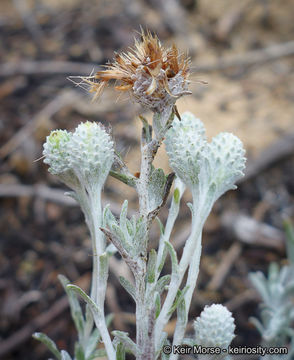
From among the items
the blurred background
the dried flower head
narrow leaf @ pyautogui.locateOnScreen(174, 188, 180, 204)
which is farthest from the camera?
the blurred background

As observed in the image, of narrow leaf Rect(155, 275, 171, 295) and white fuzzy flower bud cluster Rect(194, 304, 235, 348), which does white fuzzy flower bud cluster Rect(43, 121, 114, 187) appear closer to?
narrow leaf Rect(155, 275, 171, 295)

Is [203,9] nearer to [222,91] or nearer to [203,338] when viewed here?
[222,91]

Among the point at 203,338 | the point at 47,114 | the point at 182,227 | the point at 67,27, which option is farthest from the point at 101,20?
the point at 203,338

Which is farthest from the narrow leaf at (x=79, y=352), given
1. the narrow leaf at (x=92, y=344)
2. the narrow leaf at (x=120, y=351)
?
the narrow leaf at (x=120, y=351)

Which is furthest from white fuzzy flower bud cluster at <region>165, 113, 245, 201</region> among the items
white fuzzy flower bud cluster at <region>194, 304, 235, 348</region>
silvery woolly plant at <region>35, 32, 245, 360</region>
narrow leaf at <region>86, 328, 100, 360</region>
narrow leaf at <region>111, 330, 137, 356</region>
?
narrow leaf at <region>86, 328, 100, 360</region>

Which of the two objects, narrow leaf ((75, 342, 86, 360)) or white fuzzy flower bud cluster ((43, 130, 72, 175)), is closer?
white fuzzy flower bud cluster ((43, 130, 72, 175))

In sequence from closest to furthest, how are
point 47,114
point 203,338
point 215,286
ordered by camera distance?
point 203,338, point 215,286, point 47,114

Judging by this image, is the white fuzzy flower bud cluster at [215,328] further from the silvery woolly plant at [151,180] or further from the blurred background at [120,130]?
the blurred background at [120,130]
